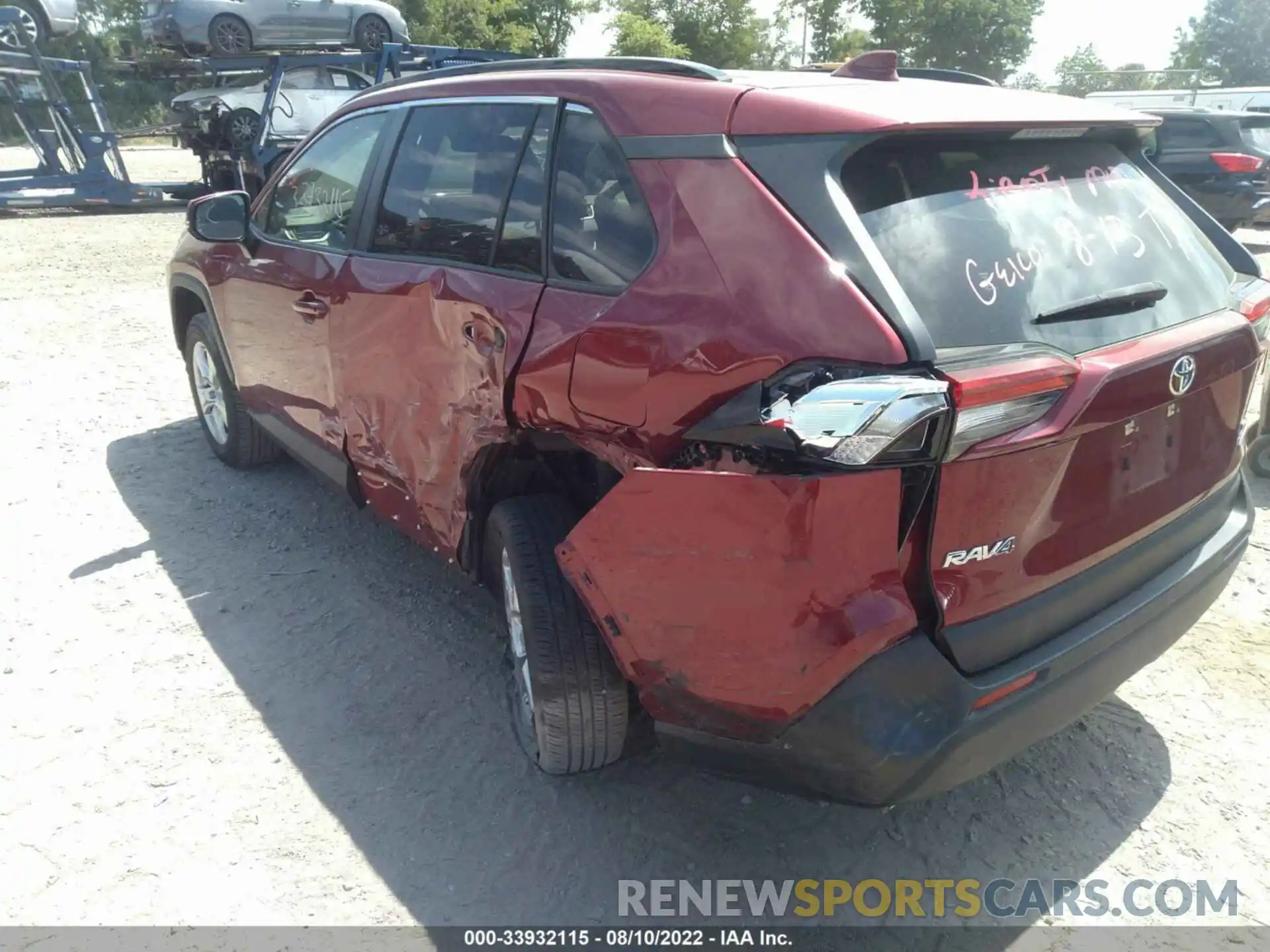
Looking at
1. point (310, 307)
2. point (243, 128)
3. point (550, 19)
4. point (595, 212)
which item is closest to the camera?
point (595, 212)

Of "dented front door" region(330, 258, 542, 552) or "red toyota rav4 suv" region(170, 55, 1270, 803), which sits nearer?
"red toyota rav4 suv" region(170, 55, 1270, 803)

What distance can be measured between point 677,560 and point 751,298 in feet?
1.85

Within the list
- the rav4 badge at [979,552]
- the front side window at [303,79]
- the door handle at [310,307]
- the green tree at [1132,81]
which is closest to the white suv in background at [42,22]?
the front side window at [303,79]

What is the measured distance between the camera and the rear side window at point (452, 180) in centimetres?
283

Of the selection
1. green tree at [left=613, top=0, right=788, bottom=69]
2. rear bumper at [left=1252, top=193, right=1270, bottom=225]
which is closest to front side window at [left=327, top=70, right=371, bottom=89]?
rear bumper at [left=1252, top=193, right=1270, bottom=225]

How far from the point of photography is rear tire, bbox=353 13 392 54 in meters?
16.2

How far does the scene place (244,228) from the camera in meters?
4.09

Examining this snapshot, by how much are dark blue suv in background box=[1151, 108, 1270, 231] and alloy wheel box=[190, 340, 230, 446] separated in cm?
1077

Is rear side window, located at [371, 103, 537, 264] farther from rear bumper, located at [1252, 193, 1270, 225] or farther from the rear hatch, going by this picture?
rear bumper, located at [1252, 193, 1270, 225]

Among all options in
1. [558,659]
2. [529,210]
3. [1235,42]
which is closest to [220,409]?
[529,210]

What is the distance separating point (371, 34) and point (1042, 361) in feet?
55.4

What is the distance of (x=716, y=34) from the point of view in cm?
3984

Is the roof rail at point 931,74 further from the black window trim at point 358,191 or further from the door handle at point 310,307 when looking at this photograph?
the door handle at point 310,307

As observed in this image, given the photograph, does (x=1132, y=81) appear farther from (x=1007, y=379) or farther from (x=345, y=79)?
(x=1007, y=379)
